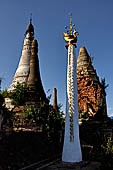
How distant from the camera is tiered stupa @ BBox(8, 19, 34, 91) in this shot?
53.8ft

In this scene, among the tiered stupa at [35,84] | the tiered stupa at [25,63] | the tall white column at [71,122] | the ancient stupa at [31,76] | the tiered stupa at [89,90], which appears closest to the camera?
the tall white column at [71,122]

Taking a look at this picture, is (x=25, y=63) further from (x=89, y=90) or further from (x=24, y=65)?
(x=89, y=90)

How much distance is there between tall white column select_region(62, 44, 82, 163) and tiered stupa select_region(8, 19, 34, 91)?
931cm

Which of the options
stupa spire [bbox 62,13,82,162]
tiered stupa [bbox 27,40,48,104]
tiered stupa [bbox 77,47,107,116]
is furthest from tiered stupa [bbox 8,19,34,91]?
stupa spire [bbox 62,13,82,162]

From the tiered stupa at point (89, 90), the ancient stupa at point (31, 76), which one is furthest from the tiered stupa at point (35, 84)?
the tiered stupa at point (89, 90)

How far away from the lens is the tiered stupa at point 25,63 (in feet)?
53.8

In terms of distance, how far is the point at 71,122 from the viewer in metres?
6.17

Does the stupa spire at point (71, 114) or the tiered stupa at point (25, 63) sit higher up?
the tiered stupa at point (25, 63)

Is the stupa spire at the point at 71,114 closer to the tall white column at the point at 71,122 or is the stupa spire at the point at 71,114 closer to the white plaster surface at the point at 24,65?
the tall white column at the point at 71,122

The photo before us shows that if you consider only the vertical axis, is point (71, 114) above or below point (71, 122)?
above

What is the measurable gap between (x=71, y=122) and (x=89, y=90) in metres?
9.51

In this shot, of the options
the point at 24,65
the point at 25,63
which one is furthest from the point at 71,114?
the point at 25,63

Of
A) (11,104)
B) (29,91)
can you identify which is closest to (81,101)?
(29,91)

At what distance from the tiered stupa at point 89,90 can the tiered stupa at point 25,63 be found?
545 centimetres
